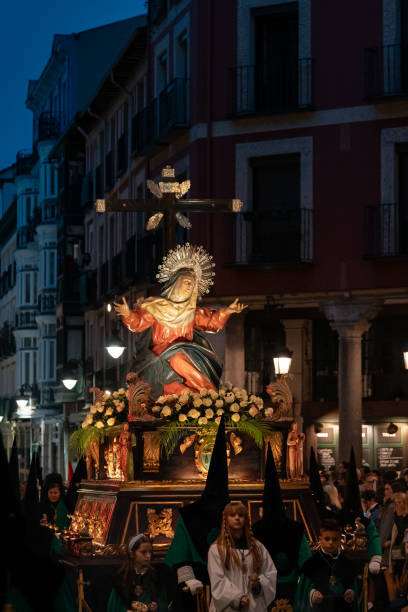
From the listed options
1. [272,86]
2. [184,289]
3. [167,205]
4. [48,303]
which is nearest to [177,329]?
[184,289]

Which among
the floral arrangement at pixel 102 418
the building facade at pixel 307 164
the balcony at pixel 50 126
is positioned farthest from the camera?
the balcony at pixel 50 126

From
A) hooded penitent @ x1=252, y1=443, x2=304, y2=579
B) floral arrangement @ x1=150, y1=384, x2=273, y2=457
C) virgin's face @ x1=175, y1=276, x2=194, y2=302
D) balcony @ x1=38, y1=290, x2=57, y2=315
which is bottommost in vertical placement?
hooded penitent @ x1=252, y1=443, x2=304, y2=579

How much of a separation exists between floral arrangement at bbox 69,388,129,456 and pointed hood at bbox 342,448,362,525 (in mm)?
2542

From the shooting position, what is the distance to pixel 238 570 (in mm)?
11133

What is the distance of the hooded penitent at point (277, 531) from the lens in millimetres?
12484

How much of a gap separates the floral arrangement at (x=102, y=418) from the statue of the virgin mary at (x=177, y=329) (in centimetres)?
44

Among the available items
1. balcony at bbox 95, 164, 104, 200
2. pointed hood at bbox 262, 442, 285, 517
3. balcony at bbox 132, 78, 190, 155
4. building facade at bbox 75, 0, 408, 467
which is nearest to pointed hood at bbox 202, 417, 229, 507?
pointed hood at bbox 262, 442, 285, 517

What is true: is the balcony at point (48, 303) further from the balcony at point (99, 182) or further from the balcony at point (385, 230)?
the balcony at point (385, 230)

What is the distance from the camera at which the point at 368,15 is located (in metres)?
28.6

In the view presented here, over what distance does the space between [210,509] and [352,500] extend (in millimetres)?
2691

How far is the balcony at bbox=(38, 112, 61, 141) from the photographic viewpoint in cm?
5909

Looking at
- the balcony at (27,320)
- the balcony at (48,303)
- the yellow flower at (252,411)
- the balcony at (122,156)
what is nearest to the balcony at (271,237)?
the balcony at (122,156)

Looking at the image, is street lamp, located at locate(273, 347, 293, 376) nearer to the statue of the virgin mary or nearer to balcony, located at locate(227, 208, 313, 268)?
balcony, located at locate(227, 208, 313, 268)

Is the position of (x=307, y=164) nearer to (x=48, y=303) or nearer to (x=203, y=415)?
(x=203, y=415)
